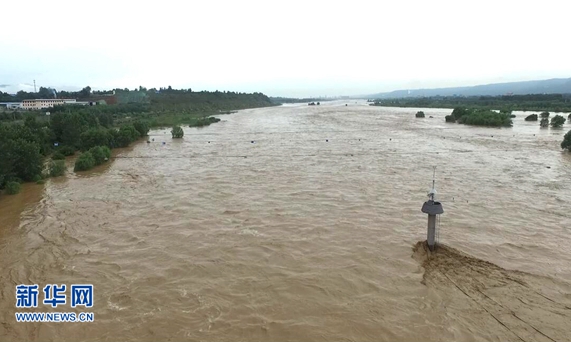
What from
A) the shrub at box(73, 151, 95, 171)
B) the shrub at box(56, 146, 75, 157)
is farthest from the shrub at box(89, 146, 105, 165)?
the shrub at box(56, 146, 75, 157)

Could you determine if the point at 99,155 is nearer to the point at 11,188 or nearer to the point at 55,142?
the point at 11,188

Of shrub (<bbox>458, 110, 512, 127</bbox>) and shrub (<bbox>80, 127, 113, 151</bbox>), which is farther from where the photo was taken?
shrub (<bbox>458, 110, 512, 127</bbox>)

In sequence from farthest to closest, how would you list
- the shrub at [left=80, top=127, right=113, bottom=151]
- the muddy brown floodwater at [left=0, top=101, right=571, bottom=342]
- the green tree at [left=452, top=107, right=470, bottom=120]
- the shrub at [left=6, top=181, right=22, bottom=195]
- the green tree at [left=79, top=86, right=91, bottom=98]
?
the green tree at [left=79, top=86, right=91, bottom=98] → the green tree at [left=452, top=107, right=470, bottom=120] → the shrub at [left=80, top=127, right=113, bottom=151] → the shrub at [left=6, top=181, right=22, bottom=195] → the muddy brown floodwater at [left=0, top=101, right=571, bottom=342]

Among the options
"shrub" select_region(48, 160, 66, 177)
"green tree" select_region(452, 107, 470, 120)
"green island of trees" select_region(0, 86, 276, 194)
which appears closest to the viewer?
"green island of trees" select_region(0, 86, 276, 194)

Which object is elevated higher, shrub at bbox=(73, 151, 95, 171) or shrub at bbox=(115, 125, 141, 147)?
shrub at bbox=(115, 125, 141, 147)

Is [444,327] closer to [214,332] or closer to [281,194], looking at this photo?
[214,332]

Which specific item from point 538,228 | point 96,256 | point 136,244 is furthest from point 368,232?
point 96,256

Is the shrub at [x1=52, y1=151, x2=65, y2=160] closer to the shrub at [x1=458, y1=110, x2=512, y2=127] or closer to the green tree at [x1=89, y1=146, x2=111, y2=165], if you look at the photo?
the green tree at [x1=89, y1=146, x2=111, y2=165]

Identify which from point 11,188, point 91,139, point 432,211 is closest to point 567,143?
point 432,211
